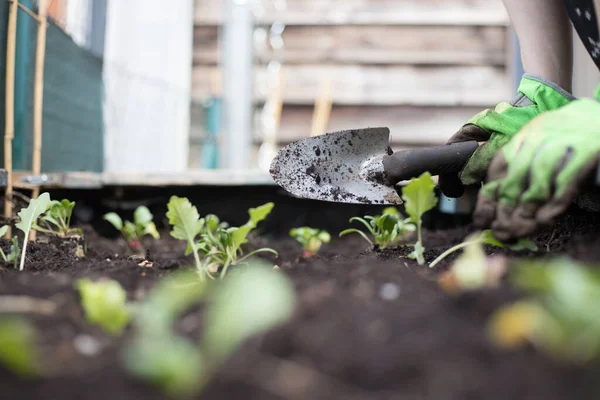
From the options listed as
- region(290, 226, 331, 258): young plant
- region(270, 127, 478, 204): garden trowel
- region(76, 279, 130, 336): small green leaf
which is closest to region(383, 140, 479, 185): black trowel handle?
region(270, 127, 478, 204): garden trowel

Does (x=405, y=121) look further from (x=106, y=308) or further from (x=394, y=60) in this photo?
(x=106, y=308)

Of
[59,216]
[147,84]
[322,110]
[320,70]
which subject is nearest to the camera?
[59,216]

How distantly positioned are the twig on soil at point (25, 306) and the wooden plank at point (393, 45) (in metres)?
3.23

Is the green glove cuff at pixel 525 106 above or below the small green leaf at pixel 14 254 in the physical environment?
above

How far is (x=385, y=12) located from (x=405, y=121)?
757 millimetres

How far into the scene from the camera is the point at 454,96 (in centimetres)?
352

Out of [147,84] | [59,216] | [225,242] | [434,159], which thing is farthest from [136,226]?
[147,84]

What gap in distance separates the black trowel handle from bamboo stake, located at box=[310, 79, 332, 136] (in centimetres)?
228

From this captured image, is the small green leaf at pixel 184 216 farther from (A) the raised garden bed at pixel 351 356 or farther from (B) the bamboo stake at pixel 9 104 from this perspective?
(B) the bamboo stake at pixel 9 104

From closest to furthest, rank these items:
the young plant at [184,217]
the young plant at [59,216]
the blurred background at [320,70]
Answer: the young plant at [184,217]
the young plant at [59,216]
the blurred background at [320,70]

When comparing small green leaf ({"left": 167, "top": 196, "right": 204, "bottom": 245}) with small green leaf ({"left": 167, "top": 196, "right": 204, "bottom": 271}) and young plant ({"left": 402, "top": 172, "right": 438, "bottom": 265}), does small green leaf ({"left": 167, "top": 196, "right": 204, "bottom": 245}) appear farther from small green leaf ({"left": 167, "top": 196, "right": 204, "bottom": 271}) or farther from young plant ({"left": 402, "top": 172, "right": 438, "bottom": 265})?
young plant ({"left": 402, "top": 172, "right": 438, "bottom": 265})

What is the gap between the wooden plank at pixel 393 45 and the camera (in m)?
3.54

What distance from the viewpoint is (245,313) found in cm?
44

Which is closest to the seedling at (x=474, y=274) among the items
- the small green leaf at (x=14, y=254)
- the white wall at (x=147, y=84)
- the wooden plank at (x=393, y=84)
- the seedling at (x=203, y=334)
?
the seedling at (x=203, y=334)
